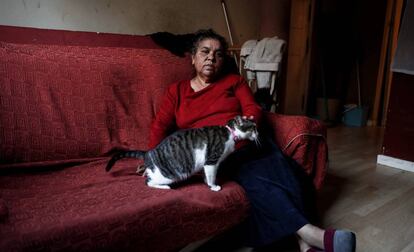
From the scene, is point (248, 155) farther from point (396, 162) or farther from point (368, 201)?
point (396, 162)

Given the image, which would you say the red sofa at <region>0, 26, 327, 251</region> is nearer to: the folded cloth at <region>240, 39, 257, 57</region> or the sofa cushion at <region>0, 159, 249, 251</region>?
the sofa cushion at <region>0, 159, 249, 251</region>

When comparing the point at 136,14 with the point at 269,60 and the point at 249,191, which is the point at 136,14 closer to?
the point at 269,60

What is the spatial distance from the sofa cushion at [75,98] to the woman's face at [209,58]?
0.22m

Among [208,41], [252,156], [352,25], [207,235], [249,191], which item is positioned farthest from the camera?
[352,25]

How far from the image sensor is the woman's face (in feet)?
5.45

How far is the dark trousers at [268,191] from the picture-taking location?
1332mm

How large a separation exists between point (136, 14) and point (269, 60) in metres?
1.01

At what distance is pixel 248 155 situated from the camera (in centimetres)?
155

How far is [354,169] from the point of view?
2613 millimetres

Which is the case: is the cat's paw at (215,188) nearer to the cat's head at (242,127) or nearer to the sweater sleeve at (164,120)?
the cat's head at (242,127)

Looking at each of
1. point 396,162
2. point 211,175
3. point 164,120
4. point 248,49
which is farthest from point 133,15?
point 396,162

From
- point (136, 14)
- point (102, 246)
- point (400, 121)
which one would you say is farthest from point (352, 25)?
point (102, 246)

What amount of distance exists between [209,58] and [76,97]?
25.8 inches

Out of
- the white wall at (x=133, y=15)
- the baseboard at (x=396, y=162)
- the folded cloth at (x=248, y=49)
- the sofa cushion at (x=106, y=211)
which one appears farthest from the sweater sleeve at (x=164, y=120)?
the baseboard at (x=396, y=162)
